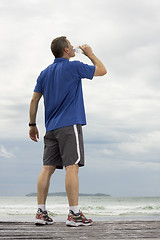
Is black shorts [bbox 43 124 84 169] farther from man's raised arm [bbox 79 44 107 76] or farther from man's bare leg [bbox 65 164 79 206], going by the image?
man's raised arm [bbox 79 44 107 76]

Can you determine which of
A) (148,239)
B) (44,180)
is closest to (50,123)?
(44,180)

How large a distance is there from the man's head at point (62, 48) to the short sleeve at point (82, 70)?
19cm

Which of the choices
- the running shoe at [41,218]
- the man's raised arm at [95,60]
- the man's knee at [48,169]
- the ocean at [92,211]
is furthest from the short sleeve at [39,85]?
the ocean at [92,211]

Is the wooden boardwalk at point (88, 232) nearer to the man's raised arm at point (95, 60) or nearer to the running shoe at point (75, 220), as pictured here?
the running shoe at point (75, 220)

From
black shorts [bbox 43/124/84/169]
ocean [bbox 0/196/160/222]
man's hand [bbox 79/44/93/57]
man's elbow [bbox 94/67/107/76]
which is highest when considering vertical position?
man's hand [bbox 79/44/93/57]

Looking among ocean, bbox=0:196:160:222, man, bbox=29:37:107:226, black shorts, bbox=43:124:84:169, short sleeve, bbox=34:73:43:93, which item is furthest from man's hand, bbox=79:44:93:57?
ocean, bbox=0:196:160:222

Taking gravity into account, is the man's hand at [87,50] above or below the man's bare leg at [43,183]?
above

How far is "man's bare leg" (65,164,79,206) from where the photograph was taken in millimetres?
3176

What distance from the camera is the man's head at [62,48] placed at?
3469 mm

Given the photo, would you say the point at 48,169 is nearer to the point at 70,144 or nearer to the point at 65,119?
the point at 70,144

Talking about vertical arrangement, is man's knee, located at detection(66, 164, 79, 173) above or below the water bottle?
below

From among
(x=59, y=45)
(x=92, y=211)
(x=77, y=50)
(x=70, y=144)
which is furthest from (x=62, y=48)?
(x=92, y=211)

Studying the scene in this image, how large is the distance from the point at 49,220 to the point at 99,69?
1567 mm

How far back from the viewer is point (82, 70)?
3.35 meters
